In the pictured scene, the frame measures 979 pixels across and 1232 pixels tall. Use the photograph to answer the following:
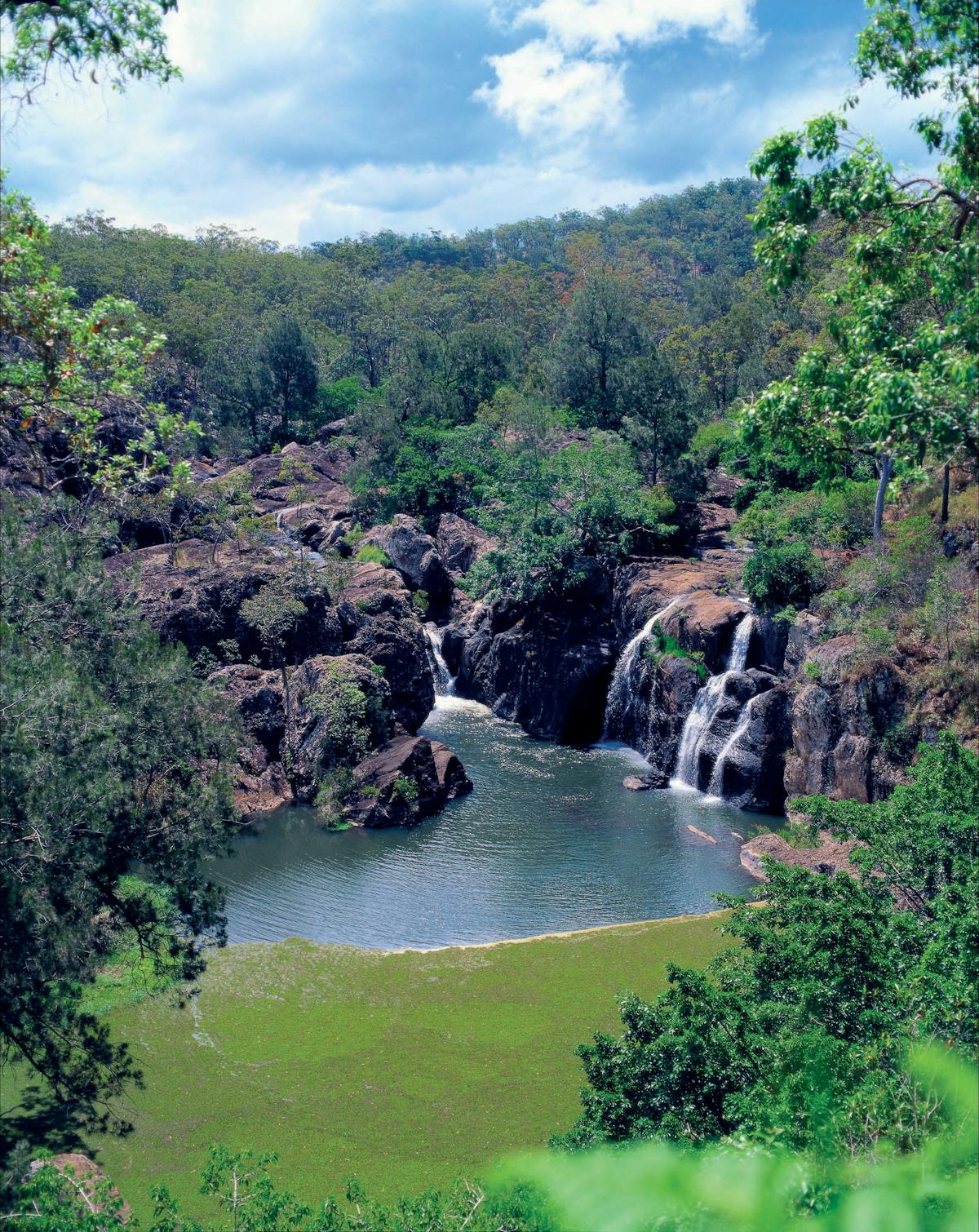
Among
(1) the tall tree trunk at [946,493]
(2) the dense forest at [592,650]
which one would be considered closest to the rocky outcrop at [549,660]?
(2) the dense forest at [592,650]

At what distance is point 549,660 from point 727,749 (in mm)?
8677

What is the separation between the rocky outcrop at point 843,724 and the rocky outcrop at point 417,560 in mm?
18892

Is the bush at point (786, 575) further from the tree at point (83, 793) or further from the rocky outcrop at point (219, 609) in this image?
the tree at point (83, 793)

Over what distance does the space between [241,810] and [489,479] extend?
21.9 metres

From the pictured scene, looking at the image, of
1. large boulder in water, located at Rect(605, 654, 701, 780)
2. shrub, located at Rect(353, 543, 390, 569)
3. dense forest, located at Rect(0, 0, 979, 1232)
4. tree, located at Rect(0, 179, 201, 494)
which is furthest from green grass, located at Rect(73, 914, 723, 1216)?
shrub, located at Rect(353, 543, 390, 569)

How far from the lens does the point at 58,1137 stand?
1180cm

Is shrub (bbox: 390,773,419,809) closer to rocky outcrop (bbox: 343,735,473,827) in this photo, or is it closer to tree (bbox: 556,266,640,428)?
rocky outcrop (bbox: 343,735,473,827)

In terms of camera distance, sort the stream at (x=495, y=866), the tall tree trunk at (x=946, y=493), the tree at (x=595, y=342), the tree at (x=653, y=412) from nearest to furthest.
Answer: the stream at (x=495, y=866)
the tall tree trunk at (x=946, y=493)
the tree at (x=653, y=412)
the tree at (x=595, y=342)

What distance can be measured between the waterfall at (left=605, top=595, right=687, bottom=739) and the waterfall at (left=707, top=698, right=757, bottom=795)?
5.24 meters

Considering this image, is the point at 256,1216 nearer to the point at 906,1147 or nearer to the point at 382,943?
the point at 906,1147

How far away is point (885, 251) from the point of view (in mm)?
10398

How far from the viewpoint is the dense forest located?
25.8 ft

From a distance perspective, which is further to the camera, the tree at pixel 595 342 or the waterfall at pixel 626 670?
the tree at pixel 595 342

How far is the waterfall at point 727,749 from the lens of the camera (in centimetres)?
2603
